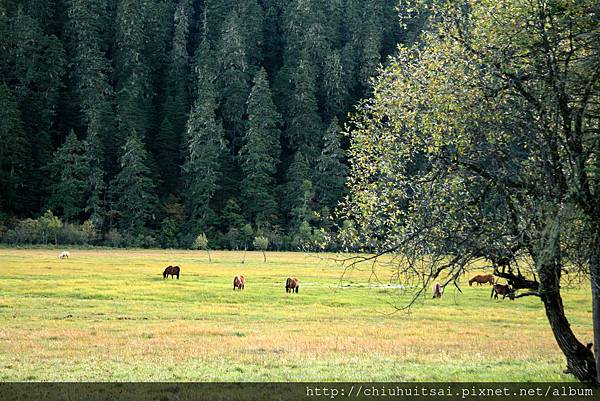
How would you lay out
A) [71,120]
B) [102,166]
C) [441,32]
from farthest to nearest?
A: 1. [71,120]
2. [102,166]
3. [441,32]

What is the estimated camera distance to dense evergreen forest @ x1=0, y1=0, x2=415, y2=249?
305 feet

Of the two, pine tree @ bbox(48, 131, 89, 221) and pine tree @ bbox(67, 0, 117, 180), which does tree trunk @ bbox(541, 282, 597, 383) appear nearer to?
pine tree @ bbox(48, 131, 89, 221)

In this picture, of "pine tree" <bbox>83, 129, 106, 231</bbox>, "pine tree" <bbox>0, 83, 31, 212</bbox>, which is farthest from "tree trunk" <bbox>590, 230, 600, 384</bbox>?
"pine tree" <bbox>0, 83, 31, 212</bbox>

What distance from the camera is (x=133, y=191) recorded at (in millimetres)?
94500

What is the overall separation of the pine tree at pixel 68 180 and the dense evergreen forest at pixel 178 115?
0.25 metres

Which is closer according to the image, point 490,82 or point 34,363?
point 490,82

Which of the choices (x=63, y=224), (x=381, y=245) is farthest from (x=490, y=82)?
(x=63, y=224)

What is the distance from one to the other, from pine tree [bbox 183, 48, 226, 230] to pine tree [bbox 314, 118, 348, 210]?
16.5 m

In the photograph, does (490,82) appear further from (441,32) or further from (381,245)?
(381,245)

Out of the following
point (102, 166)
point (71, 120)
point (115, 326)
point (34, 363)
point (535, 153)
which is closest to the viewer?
point (535, 153)

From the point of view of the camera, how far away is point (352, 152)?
43.2 ft

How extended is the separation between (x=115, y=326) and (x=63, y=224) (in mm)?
70352

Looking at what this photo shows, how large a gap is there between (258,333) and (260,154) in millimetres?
81045

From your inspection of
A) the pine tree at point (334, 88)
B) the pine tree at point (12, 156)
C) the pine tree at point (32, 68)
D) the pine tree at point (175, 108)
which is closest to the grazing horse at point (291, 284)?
the pine tree at point (12, 156)
